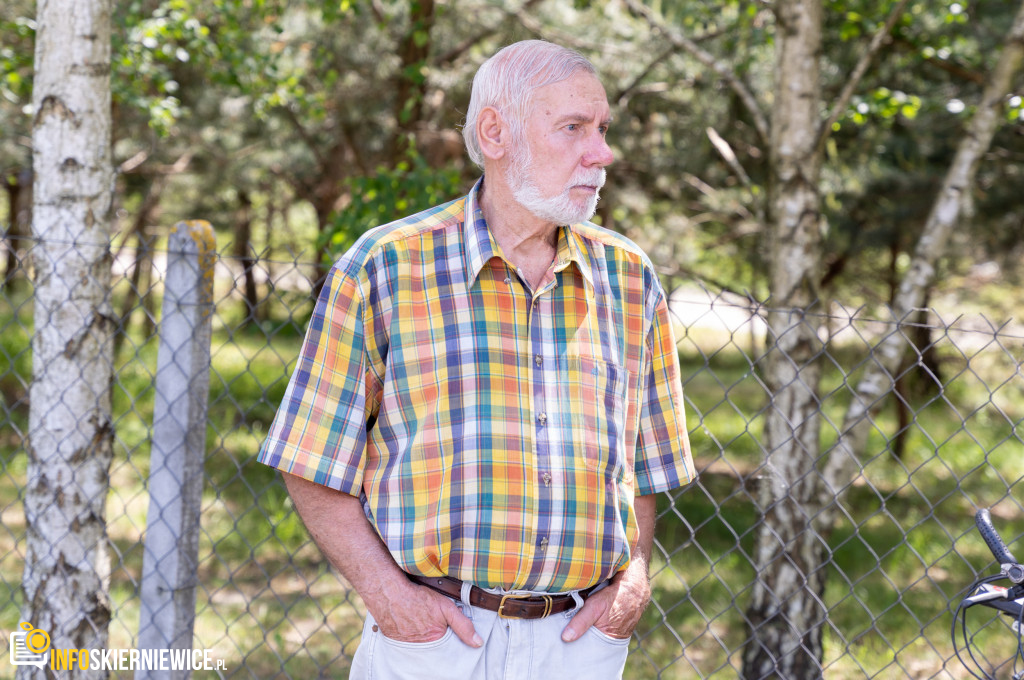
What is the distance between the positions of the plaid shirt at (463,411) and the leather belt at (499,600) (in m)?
0.03

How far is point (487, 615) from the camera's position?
1.61m

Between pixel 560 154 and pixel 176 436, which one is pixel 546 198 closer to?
pixel 560 154

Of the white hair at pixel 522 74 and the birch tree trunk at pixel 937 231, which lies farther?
the birch tree trunk at pixel 937 231

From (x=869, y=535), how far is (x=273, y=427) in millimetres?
5653

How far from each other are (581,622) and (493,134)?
961 mm

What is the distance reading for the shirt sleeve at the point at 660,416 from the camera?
1845mm

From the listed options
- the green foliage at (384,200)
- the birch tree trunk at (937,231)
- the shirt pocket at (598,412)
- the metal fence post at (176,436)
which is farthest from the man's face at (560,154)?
the green foliage at (384,200)

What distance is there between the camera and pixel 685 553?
546cm

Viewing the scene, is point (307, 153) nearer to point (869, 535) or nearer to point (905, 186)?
point (905, 186)

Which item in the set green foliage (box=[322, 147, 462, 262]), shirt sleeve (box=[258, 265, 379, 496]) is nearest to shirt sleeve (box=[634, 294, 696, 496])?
shirt sleeve (box=[258, 265, 379, 496])

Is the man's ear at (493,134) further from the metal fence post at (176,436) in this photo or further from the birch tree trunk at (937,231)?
the birch tree trunk at (937,231)

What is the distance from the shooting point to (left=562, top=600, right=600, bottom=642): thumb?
165 cm

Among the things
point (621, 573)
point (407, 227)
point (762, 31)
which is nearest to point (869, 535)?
point (762, 31)

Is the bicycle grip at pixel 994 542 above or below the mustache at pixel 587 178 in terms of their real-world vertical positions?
below
